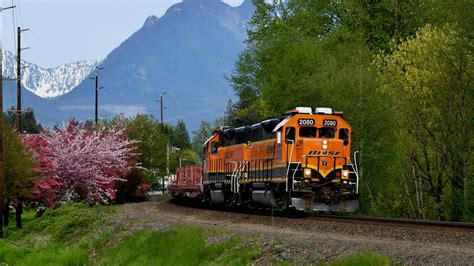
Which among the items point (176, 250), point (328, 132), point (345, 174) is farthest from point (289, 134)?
point (176, 250)

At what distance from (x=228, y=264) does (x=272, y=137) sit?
52.5 ft

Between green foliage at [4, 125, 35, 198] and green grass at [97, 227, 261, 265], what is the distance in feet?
61.0

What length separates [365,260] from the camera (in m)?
13.5

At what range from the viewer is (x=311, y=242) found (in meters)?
17.6

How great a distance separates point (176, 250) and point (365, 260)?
9.36 metres

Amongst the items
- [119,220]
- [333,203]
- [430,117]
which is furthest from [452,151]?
[119,220]

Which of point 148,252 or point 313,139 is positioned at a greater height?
point 313,139

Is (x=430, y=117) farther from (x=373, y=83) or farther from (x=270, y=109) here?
(x=270, y=109)

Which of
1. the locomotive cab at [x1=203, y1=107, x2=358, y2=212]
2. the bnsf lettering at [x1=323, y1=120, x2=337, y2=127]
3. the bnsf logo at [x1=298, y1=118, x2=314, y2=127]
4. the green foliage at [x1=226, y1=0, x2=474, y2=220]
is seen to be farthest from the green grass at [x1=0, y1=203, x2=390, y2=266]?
the green foliage at [x1=226, y1=0, x2=474, y2=220]

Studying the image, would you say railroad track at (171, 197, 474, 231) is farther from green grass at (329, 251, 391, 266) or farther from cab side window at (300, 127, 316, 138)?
green grass at (329, 251, 391, 266)

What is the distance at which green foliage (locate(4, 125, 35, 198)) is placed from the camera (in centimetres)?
4431

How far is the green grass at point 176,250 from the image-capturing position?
1867 cm

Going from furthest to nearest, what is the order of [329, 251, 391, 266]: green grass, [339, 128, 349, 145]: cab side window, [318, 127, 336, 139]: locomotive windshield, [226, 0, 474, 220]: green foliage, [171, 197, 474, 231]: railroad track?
[226, 0, 474, 220]: green foliage < [339, 128, 349, 145]: cab side window < [318, 127, 336, 139]: locomotive windshield < [171, 197, 474, 231]: railroad track < [329, 251, 391, 266]: green grass

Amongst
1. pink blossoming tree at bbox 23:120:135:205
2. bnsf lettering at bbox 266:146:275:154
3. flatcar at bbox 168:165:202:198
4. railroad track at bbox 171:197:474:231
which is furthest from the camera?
pink blossoming tree at bbox 23:120:135:205
